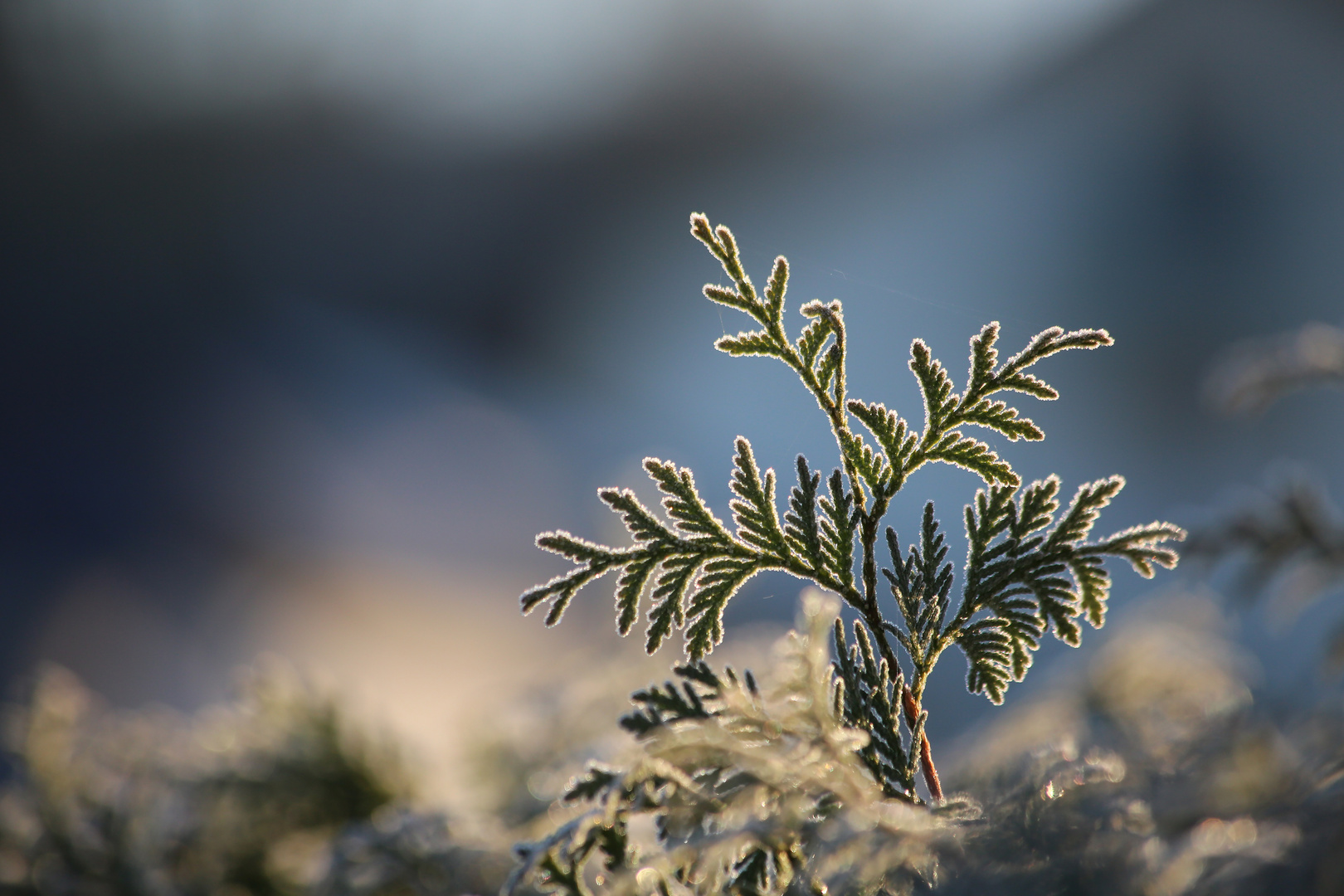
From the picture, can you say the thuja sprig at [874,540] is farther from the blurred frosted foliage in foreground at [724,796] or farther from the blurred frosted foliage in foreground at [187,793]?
the blurred frosted foliage in foreground at [187,793]

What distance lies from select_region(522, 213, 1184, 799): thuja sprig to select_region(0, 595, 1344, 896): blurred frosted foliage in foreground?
0.19 ft

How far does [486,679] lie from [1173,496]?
5.03 m

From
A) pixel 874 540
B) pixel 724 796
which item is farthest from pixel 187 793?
pixel 874 540

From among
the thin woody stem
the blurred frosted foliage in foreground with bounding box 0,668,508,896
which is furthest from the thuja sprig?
the blurred frosted foliage in foreground with bounding box 0,668,508,896

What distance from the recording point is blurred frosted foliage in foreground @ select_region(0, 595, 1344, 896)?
54cm

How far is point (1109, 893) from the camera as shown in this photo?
1.73ft

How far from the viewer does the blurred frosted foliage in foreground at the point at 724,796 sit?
0.54 metres

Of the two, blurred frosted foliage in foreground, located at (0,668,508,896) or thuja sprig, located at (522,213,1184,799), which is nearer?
thuja sprig, located at (522,213,1184,799)

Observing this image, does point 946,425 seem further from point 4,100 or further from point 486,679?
point 4,100

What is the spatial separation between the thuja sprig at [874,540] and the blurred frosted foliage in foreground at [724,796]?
58 millimetres

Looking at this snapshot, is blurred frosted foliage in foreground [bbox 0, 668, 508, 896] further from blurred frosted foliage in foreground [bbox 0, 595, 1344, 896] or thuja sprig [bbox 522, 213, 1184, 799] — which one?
thuja sprig [bbox 522, 213, 1184, 799]

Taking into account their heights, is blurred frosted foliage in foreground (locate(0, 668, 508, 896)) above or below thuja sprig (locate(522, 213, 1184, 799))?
above

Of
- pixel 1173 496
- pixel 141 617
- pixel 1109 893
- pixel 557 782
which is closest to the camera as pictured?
pixel 1109 893

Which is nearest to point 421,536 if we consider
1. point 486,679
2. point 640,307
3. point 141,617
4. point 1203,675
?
point 141,617
